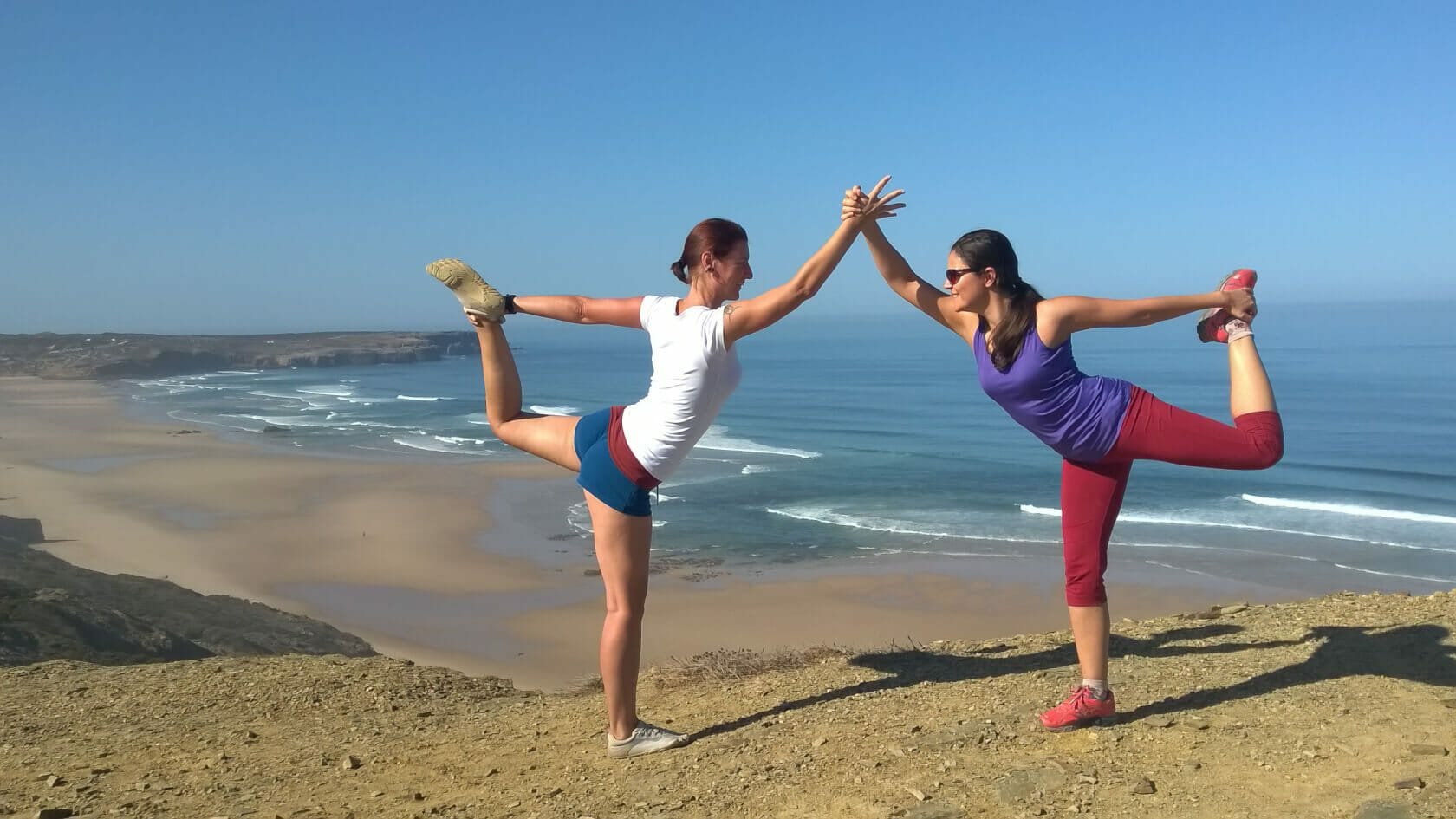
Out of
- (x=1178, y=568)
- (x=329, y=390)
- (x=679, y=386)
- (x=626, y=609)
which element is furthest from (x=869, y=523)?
(x=329, y=390)

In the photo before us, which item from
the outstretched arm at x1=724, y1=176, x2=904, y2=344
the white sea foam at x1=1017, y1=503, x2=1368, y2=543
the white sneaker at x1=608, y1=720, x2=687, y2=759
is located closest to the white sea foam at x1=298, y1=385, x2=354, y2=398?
the white sea foam at x1=1017, y1=503, x2=1368, y2=543

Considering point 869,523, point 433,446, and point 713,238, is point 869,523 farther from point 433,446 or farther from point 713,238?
point 433,446

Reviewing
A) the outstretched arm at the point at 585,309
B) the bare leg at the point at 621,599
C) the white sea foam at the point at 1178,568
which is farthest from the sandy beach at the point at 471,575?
the outstretched arm at the point at 585,309

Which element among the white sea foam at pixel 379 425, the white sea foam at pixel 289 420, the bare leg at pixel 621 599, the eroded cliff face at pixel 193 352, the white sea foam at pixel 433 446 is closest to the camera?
the bare leg at pixel 621 599

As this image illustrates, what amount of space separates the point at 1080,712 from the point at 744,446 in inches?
1224

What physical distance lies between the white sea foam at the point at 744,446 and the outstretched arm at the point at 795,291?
27.8 m

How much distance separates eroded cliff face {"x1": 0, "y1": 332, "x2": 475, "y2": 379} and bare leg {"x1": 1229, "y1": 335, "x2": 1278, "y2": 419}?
89.6m

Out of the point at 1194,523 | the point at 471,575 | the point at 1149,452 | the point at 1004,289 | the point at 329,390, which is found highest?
the point at 1004,289

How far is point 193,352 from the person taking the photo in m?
93.9

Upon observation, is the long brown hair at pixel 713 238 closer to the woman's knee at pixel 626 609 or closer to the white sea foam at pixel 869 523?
the woman's knee at pixel 626 609

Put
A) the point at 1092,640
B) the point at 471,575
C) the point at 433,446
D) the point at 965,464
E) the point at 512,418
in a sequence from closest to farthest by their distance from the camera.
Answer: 1. the point at 1092,640
2. the point at 512,418
3. the point at 471,575
4. the point at 965,464
5. the point at 433,446

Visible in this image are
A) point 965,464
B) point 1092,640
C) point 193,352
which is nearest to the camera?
point 1092,640

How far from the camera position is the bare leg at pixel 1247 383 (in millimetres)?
4012

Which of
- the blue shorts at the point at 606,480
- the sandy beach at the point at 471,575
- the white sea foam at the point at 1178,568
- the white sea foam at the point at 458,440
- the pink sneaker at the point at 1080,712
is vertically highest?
the blue shorts at the point at 606,480
